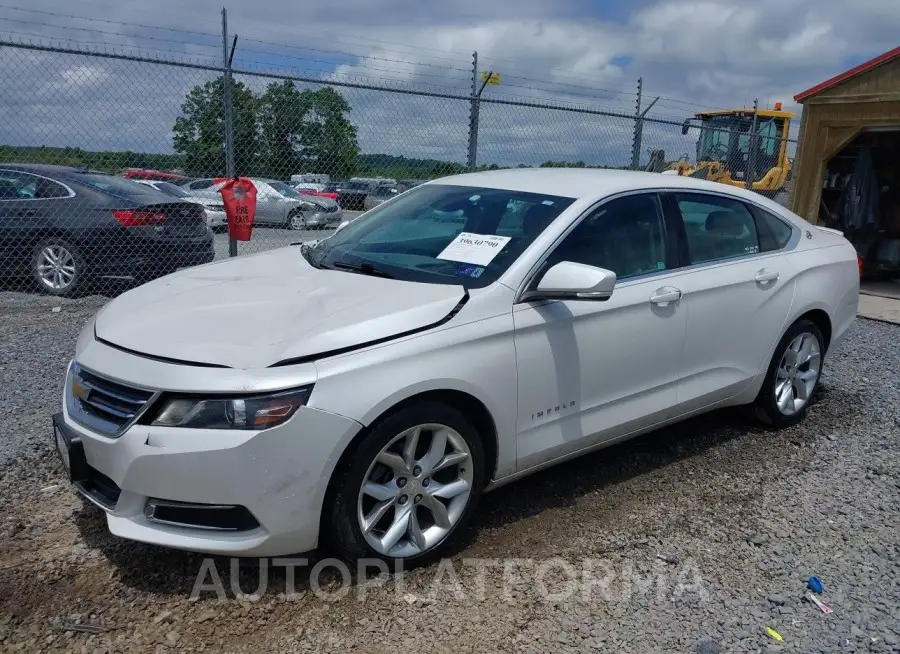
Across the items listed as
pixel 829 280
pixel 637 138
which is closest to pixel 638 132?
pixel 637 138

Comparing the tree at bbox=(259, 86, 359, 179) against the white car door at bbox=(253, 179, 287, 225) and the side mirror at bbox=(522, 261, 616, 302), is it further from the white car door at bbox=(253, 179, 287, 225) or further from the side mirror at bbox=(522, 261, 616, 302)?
the white car door at bbox=(253, 179, 287, 225)

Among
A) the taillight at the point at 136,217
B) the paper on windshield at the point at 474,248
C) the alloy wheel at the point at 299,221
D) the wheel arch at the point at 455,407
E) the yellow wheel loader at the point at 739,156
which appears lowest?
the alloy wheel at the point at 299,221

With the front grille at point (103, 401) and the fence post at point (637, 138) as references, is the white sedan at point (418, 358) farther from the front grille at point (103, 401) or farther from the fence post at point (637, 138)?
the fence post at point (637, 138)

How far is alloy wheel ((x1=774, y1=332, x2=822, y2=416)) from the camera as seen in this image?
4.76 meters

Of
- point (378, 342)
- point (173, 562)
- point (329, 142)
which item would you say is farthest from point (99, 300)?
point (378, 342)

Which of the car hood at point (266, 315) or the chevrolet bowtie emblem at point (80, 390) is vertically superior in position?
the car hood at point (266, 315)

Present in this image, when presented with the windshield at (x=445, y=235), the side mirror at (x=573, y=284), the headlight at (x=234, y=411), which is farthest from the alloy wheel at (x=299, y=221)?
the headlight at (x=234, y=411)

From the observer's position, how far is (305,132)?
8.35 metres

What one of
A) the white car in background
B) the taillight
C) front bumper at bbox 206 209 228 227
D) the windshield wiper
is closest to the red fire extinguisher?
the taillight

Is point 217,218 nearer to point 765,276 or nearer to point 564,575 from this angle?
point 765,276

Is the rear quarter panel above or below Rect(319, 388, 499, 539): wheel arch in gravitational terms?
above

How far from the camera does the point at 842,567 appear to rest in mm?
3311

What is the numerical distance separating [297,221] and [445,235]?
14.0 meters

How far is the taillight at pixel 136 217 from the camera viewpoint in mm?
8078
